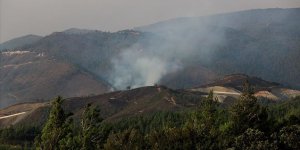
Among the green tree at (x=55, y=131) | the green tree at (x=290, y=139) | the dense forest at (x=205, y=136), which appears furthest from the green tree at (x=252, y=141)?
the green tree at (x=55, y=131)

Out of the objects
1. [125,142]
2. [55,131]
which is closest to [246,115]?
[125,142]

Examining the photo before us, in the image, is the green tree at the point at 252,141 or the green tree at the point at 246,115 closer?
the green tree at the point at 252,141

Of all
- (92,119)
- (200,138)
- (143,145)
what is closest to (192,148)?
(200,138)

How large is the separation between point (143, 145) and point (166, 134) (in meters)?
5.81

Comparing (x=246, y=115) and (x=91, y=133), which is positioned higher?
(x=246, y=115)

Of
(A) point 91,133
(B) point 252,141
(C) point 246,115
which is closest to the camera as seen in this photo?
(B) point 252,141

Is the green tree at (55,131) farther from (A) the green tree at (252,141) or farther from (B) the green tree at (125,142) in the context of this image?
(A) the green tree at (252,141)

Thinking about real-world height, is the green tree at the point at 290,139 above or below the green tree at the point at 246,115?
below

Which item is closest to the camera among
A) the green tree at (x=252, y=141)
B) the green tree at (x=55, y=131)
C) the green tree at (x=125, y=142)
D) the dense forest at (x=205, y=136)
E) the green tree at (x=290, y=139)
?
the green tree at (x=252, y=141)

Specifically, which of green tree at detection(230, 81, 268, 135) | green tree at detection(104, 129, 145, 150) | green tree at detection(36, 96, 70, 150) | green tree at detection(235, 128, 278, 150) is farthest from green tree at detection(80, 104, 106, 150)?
green tree at detection(235, 128, 278, 150)

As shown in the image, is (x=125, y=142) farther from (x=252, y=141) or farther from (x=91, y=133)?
(x=252, y=141)

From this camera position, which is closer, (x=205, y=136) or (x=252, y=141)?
(x=252, y=141)

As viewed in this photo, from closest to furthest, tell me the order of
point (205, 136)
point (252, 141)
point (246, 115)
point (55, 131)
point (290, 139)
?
point (252, 141) < point (290, 139) < point (55, 131) < point (246, 115) < point (205, 136)

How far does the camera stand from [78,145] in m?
119
